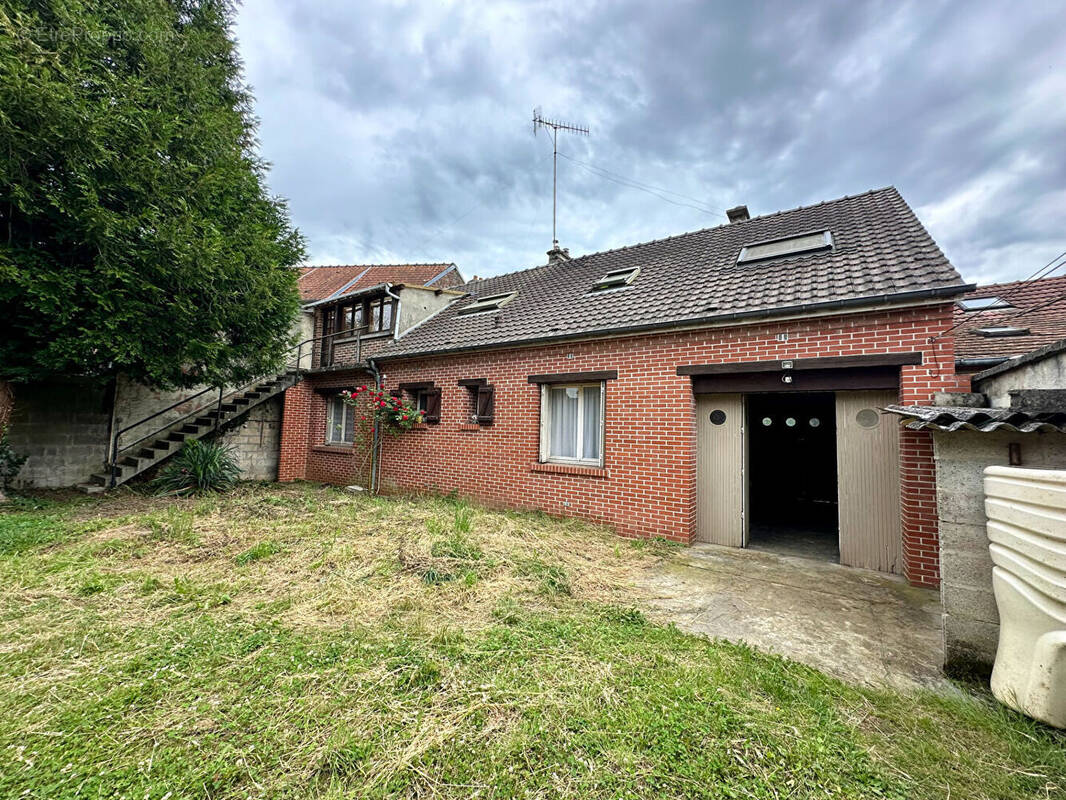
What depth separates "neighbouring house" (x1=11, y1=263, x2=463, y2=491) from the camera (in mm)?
8320

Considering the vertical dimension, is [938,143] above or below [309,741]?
above

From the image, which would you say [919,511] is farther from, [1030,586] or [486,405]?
[486,405]

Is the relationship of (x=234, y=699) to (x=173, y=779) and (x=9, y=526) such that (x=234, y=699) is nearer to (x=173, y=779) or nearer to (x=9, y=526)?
(x=173, y=779)

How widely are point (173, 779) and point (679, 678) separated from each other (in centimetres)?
259

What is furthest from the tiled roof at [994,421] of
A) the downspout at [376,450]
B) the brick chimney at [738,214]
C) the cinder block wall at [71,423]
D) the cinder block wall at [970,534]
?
the cinder block wall at [71,423]

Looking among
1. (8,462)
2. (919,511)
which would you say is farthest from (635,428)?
(8,462)

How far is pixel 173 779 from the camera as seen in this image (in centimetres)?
175

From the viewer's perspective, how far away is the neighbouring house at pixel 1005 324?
5426 millimetres

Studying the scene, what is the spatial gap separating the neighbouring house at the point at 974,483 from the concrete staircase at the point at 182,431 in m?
12.1

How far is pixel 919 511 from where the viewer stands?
4.52 meters

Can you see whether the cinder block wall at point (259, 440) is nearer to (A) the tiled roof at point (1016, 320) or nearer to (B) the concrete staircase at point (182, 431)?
(B) the concrete staircase at point (182, 431)

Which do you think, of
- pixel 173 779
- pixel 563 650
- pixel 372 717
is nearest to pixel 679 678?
pixel 563 650

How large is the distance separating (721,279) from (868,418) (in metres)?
3.02

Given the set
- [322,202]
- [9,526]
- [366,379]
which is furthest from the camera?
[322,202]
